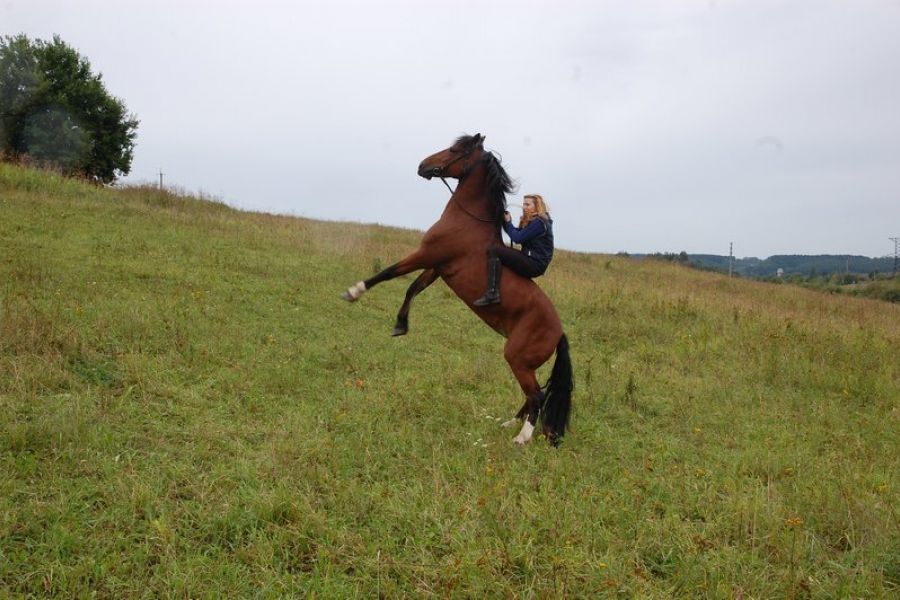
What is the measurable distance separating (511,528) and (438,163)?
3.45 m

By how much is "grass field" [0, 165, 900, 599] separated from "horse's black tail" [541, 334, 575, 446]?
209 mm

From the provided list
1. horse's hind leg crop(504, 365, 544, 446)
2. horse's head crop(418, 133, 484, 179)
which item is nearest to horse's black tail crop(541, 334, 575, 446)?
horse's hind leg crop(504, 365, 544, 446)

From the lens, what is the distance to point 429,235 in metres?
5.57

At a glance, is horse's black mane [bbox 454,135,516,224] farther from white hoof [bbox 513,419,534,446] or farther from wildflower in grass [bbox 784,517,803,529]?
wildflower in grass [bbox 784,517,803,529]

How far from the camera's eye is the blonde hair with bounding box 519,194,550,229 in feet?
18.9

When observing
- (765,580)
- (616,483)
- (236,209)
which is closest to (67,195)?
(236,209)

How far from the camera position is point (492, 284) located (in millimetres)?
5500

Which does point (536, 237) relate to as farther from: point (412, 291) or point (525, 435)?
point (525, 435)

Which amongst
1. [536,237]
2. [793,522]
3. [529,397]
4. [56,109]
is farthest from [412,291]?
[56,109]

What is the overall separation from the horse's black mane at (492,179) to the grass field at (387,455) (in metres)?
2.20

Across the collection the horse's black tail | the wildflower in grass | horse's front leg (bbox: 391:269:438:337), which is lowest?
the wildflower in grass

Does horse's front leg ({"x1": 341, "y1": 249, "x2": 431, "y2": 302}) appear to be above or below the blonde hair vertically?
below

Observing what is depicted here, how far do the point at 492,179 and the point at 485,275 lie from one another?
37.7 inches

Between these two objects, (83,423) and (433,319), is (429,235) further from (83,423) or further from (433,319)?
(433,319)
